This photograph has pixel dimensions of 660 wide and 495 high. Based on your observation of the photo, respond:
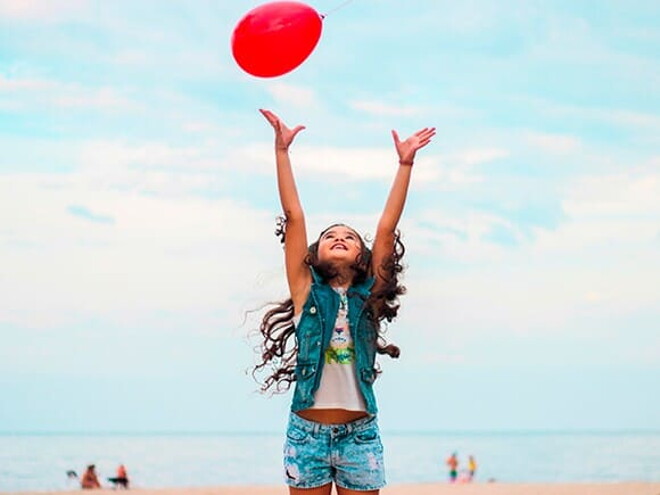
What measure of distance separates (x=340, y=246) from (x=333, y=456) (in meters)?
1.07

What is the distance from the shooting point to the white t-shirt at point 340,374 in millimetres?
5812

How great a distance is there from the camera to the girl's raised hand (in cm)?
615

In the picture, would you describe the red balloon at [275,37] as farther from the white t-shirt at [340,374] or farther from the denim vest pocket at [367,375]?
the denim vest pocket at [367,375]

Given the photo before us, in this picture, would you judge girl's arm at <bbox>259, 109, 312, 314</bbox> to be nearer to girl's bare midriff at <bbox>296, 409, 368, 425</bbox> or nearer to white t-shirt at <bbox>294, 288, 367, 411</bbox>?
white t-shirt at <bbox>294, 288, 367, 411</bbox>

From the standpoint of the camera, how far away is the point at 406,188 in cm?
610

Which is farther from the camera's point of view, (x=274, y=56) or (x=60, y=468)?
(x=60, y=468)

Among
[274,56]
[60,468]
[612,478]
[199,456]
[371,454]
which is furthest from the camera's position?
[199,456]

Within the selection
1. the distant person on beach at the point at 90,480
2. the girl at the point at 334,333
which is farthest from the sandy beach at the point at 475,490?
the girl at the point at 334,333

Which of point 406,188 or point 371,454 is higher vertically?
point 406,188

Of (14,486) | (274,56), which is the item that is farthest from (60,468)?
(274,56)

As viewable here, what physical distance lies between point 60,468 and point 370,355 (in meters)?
Answer: 42.2

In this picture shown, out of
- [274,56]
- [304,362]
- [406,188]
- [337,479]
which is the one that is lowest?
[337,479]

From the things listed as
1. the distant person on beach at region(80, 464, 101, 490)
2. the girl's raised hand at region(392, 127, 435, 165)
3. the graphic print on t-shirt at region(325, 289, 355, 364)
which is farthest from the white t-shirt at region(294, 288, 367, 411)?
the distant person on beach at region(80, 464, 101, 490)

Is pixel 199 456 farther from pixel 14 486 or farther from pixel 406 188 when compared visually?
pixel 406 188
